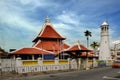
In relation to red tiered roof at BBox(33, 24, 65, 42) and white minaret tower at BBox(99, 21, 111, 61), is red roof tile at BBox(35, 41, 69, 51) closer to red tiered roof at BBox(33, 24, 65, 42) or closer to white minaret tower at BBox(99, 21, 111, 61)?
red tiered roof at BBox(33, 24, 65, 42)

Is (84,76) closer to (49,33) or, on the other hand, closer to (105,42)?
(49,33)

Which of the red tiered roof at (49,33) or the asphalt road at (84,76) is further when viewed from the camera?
the red tiered roof at (49,33)

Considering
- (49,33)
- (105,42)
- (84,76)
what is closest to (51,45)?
(49,33)

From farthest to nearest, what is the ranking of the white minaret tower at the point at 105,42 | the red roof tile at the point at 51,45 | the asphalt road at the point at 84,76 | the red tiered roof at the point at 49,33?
1. the white minaret tower at the point at 105,42
2. the red tiered roof at the point at 49,33
3. the red roof tile at the point at 51,45
4. the asphalt road at the point at 84,76

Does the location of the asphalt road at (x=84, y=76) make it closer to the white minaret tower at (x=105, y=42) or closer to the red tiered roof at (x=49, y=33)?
the red tiered roof at (x=49, y=33)

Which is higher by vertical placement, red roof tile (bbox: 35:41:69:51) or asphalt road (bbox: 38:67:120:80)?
red roof tile (bbox: 35:41:69:51)


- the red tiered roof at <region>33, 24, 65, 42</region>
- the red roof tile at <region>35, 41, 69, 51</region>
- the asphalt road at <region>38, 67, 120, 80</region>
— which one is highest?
the red tiered roof at <region>33, 24, 65, 42</region>

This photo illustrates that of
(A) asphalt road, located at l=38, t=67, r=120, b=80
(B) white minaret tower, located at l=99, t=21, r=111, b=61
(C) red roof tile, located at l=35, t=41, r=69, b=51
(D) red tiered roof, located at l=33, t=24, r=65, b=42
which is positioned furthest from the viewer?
(B) white minaret tower, located at l=99, t=21, r=111, b=61

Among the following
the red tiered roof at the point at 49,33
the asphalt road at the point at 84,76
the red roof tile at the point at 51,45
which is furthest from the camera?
the red tiered roof at the point at 49,33

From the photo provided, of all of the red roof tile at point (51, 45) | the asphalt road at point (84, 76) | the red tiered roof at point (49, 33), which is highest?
the red tiered roof at point (49, 33)

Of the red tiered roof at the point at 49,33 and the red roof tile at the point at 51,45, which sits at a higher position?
the red tiered roof at the point at 49,33

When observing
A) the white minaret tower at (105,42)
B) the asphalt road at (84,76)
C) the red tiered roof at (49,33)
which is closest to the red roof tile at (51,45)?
the red tiered roof at (49,33)

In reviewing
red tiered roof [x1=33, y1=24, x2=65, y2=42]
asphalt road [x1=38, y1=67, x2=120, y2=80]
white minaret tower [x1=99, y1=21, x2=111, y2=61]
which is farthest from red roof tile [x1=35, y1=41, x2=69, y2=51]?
asphalt road [x1=38, y1=67, x2=120, y2=80]

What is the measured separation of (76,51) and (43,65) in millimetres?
10843
